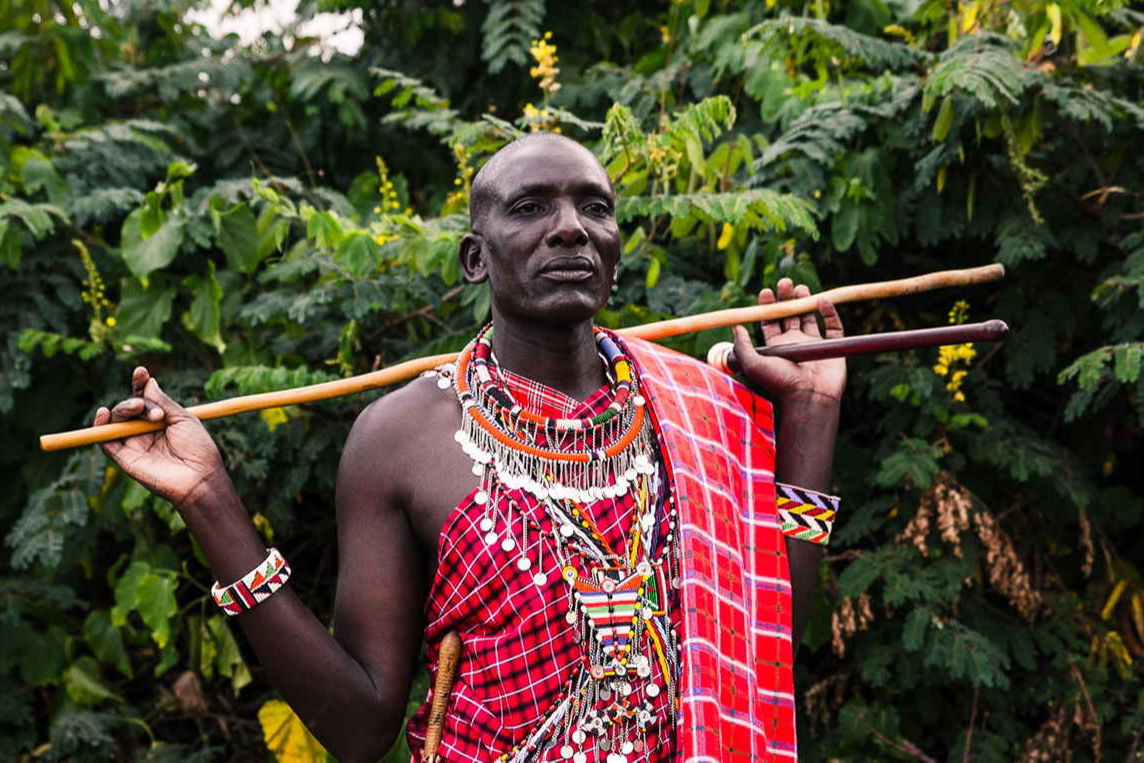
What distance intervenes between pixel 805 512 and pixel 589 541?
0.49 metres

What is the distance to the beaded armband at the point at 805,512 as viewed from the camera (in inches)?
97.6

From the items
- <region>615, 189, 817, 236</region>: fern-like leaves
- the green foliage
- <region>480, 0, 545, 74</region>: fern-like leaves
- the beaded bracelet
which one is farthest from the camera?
<region>480, 0, 545, 74</region>: fern-like leaves

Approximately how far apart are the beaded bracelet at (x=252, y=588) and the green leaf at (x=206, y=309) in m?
2.01

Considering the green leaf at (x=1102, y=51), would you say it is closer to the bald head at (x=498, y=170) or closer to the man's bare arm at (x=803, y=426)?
the man's bare arm at (x=803, y=426)

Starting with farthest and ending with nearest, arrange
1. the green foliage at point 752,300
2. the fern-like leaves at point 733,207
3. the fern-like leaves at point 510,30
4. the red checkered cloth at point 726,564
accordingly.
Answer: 1. the fern-like leaves at point 510,30
2. the green foliage at point 752,300
3. the fern-like leaves at point 733,207
4. the red checkered cloth at point 726,564

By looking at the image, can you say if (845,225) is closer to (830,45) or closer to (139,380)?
(830,45)

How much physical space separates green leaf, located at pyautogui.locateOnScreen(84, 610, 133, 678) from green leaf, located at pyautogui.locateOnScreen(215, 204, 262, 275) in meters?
1.28

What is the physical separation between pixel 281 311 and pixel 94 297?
2.03ft

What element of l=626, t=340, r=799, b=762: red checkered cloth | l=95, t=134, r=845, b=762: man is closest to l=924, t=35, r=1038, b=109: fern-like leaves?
l=626, t=340, r=799, b=762: red checkered cloth

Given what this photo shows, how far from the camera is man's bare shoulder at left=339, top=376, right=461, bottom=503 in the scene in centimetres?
223

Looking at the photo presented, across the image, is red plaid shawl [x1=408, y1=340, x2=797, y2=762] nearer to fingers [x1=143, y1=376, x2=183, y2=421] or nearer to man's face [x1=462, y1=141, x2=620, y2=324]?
man's face [x1=462, y1=141, x2=620, y2=324]

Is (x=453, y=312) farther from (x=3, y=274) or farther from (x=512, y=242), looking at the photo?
(x=512, y=242)

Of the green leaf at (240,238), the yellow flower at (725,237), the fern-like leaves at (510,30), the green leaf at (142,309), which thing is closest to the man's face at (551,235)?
the yellow flower at (725,237)

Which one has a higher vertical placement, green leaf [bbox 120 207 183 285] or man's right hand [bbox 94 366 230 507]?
green leaf [bbox 120 207 183 285]
